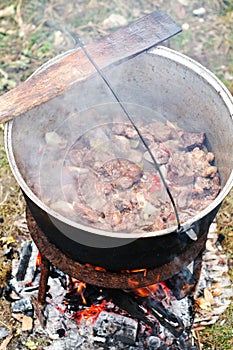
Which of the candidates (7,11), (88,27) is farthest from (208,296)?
(7,11)

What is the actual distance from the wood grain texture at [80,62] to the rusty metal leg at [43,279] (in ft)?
3.32

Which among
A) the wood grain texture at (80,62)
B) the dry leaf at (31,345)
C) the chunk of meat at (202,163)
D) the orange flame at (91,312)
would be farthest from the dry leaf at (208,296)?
the wood grain texture at (80,62)

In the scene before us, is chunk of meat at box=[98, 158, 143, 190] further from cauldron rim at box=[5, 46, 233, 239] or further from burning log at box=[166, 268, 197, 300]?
burning log at box=[166, 268, 197, 300]

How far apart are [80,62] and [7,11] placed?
116 inches

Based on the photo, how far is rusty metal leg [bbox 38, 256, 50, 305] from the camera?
10.5 ft

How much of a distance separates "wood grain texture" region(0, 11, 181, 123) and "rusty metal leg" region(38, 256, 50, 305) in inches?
39.8

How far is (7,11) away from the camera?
5516 mm

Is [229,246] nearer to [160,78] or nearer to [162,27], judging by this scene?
[160,78]

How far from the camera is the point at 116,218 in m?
2.85

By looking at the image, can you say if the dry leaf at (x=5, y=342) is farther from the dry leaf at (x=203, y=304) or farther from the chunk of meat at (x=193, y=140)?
the chunk of meat at (x=193, y=140)

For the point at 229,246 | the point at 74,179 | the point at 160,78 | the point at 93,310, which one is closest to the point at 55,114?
the point at 74,179

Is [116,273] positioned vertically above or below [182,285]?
above

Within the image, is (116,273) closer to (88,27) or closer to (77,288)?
(77,288)

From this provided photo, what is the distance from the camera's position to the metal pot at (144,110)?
2471 mm
